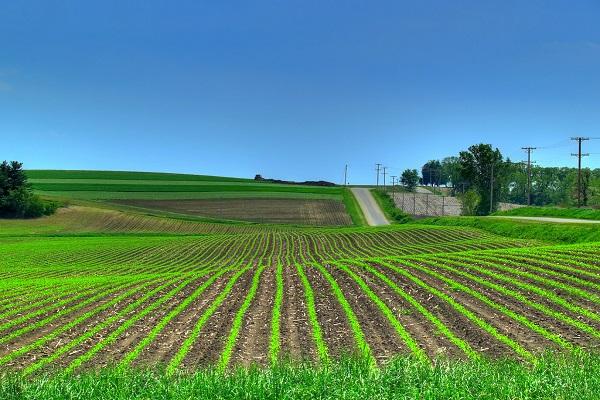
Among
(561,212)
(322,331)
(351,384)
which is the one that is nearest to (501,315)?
(322,331)

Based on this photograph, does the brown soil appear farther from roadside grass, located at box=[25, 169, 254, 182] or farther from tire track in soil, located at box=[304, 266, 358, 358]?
tire track in soil, located at box=[304, 266, 358, 358]

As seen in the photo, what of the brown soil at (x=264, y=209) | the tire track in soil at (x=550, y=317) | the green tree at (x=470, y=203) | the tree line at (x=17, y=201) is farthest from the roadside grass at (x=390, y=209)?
the tire track in soil at (x=550, y=317)

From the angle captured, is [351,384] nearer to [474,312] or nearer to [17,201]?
[474,312]

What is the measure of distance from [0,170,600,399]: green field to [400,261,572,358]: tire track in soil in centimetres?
7

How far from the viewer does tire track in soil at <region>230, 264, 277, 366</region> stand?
13066 millimetres

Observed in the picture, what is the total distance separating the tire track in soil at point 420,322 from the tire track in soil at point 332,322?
1689 mm

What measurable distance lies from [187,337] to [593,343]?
10.5 meters

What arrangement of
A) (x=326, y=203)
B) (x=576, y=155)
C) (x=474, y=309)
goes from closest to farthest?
(x=474, y=309) < (x=576, y=155) < (x=326, y=203)

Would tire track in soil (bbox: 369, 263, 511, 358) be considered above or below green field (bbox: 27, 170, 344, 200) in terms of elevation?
below

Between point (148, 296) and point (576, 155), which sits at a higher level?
point (576, 155)

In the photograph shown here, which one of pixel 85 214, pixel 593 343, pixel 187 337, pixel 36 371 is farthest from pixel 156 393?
pixel 85 214

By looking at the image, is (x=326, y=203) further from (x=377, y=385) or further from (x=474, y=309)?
(x=377, y=385)

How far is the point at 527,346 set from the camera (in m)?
13.0

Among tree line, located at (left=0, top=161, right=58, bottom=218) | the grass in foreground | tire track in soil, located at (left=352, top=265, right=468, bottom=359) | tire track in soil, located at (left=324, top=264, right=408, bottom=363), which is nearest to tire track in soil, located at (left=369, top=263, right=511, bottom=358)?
tire track in soil, located at (left=352, top=265, right=468, bottom=359)
